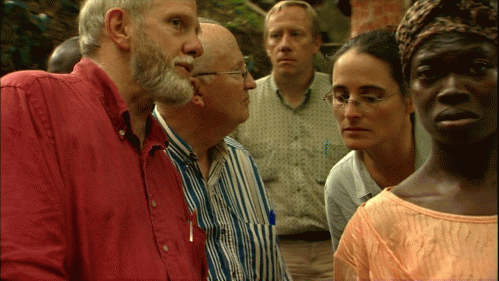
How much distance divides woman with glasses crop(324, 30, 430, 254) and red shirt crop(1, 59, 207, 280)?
853 millimetres

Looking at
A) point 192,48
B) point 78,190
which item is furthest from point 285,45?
point 78,190

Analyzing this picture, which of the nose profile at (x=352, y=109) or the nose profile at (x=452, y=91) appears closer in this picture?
the nose profile at (x=452, y=91)

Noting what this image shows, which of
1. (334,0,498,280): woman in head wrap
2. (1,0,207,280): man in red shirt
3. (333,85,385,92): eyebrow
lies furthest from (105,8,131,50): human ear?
(334,0,498,280): woman in head wrap

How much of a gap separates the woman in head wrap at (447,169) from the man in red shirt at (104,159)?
61cm

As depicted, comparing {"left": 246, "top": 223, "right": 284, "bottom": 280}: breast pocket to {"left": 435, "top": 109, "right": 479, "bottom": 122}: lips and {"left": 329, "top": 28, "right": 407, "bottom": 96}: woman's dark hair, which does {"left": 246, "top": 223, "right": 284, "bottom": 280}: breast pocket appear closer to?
{"left": 329, "top": 28, "right": 407, "bottom": 96}: woman's dark hair

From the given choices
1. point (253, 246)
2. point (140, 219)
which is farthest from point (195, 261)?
point (253, 246)

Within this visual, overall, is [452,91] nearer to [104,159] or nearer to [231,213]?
[104,159]

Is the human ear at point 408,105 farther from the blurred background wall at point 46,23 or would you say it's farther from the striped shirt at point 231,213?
the blurred background wall at point 46,23

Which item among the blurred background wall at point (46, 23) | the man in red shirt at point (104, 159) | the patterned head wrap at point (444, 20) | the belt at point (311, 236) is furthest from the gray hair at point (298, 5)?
the patterned head wrap at point (444, 20)

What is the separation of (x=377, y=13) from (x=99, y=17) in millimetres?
3554

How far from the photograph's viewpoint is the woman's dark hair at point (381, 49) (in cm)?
295

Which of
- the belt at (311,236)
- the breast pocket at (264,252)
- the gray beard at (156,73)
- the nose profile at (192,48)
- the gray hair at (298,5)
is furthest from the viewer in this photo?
the gray hair at (298,5)

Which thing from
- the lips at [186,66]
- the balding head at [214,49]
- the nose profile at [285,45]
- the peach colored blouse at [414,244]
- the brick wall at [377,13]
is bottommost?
the peach colored blouse at [414,244]

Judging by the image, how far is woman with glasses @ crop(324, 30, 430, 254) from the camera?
289 centimetres
